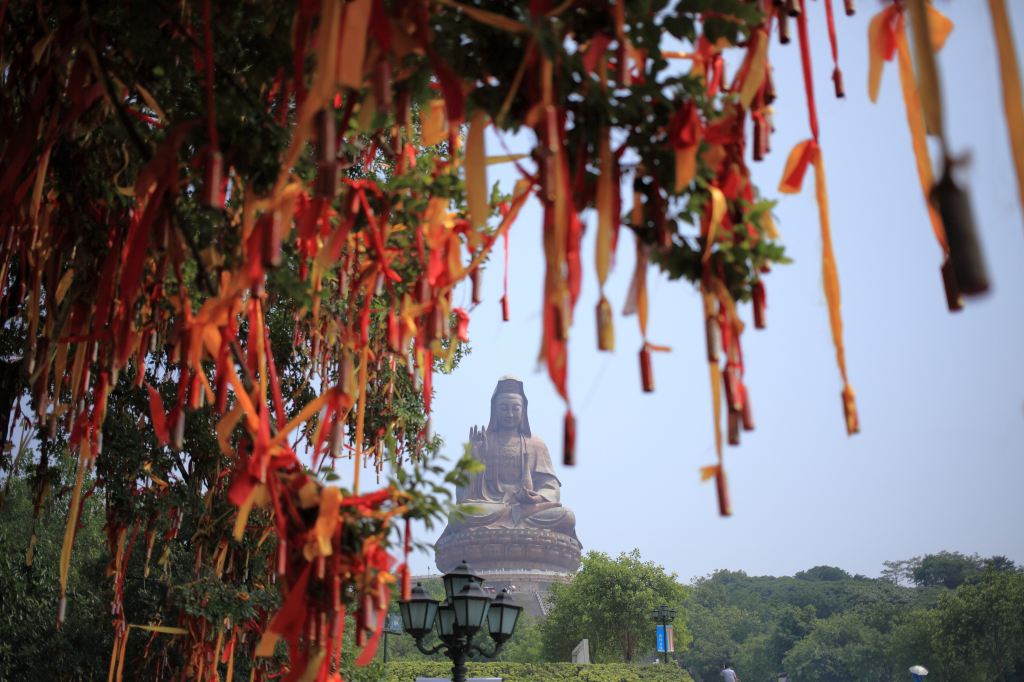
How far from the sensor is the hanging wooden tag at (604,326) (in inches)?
74.3

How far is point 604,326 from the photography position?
1892 millimetres

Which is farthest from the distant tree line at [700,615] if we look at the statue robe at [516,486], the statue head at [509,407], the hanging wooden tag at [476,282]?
the statue head at [509,407]

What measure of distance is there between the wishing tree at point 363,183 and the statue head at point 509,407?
162ft

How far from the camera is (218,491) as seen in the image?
586 cm

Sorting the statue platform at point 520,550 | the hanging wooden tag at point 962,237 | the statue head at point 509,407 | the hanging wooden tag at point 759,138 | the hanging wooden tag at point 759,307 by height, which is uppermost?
the statue head at point 509,407

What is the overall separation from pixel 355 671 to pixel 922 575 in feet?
202

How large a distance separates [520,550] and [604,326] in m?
49.7

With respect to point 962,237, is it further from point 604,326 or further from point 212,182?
point 212,182

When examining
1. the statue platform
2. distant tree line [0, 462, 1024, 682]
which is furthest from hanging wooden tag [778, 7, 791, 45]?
the statue platform

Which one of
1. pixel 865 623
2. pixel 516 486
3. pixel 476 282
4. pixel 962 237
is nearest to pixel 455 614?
pixel 476 282

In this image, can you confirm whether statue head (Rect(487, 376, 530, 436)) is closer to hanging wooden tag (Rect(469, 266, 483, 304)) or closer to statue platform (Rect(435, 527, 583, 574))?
statue platform (Rect(435, 527, 583, 574))

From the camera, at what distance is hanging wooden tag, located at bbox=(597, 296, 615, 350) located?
74.3 inches

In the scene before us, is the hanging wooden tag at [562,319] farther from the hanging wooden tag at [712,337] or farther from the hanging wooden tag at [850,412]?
the hanging wooden tag at [850,412]

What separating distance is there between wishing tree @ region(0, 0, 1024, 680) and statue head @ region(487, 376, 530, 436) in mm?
49384
